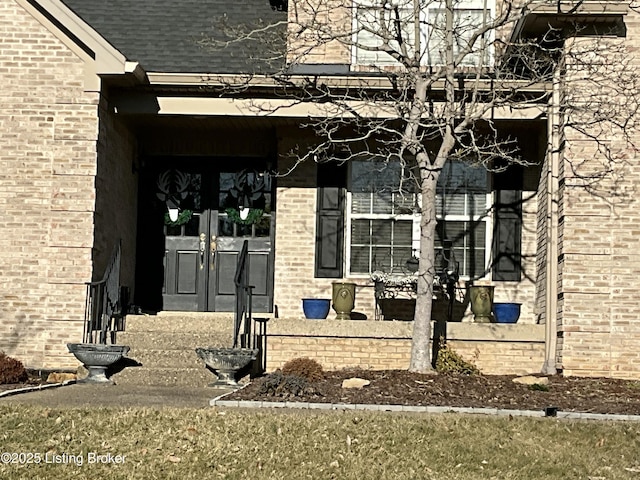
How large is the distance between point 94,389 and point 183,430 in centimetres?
314

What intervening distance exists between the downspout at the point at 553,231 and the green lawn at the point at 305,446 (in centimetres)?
401

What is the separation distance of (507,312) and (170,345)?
4454 millimetres

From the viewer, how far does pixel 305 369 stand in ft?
36.9

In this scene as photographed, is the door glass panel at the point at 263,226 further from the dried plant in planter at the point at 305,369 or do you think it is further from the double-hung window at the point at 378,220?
the dried plant in planter at the point at 305,369

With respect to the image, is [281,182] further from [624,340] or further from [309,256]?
[624,340]

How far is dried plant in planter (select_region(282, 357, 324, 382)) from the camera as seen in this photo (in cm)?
1105

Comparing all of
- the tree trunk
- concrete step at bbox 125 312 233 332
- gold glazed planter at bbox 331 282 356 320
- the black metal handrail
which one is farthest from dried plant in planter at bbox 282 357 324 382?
gold glazed planter at bbox 331 282 356 320

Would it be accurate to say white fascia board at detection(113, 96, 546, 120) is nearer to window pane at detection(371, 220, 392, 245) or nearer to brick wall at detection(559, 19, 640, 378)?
brick wall at detection(559, 19, 640, 378)

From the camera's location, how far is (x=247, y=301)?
42.9 ft

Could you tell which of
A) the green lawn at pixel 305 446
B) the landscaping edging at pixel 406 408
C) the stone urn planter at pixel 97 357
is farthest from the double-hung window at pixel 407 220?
the green lawn at pixel 305 446

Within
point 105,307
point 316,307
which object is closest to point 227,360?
point 105,307

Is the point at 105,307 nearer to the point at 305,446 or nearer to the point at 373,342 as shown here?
the point at 373,342

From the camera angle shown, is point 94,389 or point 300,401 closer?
point 300,401

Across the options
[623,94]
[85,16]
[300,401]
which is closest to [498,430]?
[300,401]
